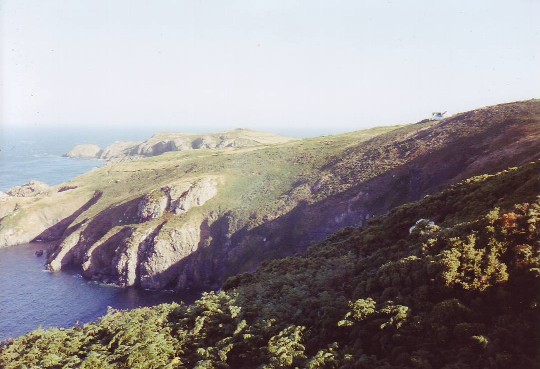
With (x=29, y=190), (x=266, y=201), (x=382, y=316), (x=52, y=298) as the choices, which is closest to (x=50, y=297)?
(x=52, y=298)

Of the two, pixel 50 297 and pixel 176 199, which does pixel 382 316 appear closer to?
pixel 50 297

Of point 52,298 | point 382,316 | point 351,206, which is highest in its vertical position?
point 382,316

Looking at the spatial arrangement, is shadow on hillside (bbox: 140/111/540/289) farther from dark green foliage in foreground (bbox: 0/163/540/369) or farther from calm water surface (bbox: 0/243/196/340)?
dark green foliage in foreground (bbox: 0/163/540/369)

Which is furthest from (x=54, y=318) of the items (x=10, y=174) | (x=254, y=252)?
(x=10, y=174)

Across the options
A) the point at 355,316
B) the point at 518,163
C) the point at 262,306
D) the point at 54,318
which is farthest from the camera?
the point at 54,318

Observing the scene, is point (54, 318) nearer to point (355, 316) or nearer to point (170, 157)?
point (355, 316)

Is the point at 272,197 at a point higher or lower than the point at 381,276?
lower
